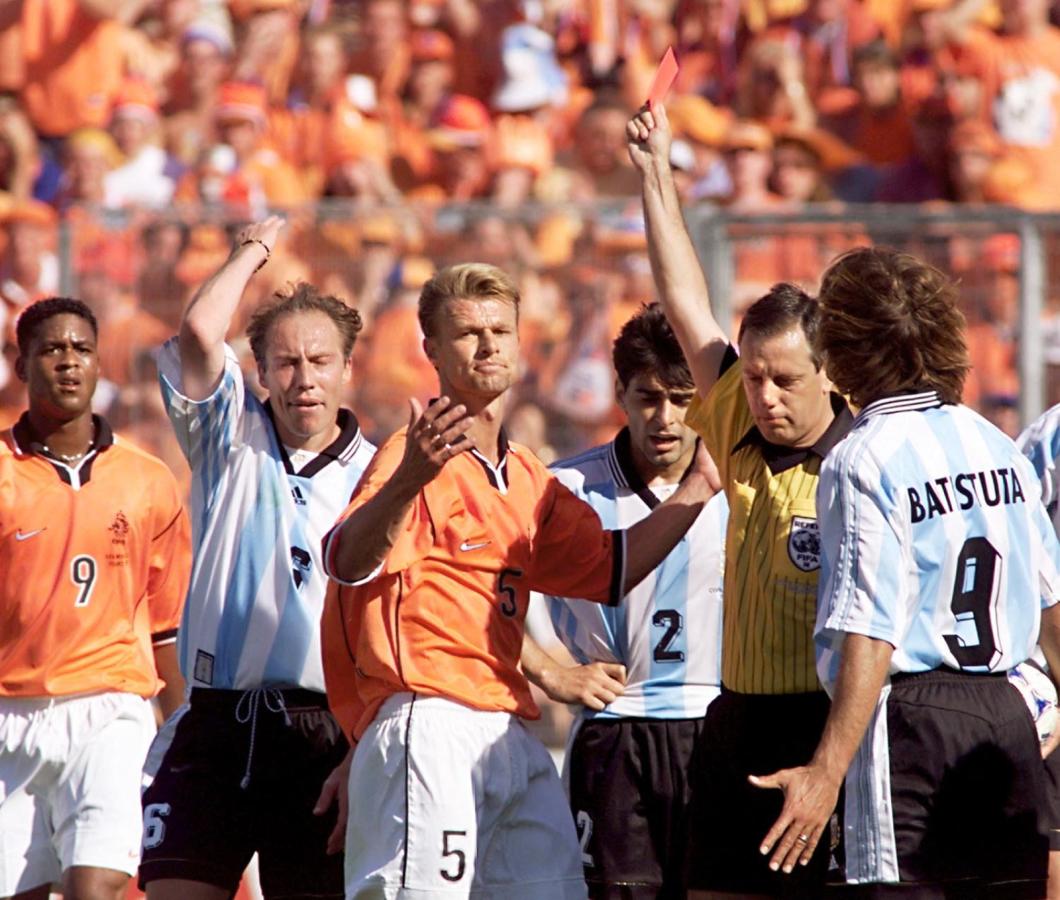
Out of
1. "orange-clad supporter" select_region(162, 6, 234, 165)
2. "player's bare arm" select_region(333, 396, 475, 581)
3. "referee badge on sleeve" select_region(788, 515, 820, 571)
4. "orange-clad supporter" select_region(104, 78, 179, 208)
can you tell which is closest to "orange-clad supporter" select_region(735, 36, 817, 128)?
"orange-clad supporter" select_region(162, 6, 234, 165)

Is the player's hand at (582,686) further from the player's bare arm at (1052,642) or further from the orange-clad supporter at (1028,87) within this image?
the orange-clad supporter at (1028,87)

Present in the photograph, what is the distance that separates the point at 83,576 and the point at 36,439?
0.51 metres

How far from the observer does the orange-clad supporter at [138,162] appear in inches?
464

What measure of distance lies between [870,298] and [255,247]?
2.11 m

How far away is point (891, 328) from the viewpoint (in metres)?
4.25

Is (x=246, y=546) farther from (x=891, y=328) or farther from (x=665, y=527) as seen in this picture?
(x=891, y=328)

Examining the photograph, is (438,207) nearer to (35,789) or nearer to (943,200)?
(943,200)

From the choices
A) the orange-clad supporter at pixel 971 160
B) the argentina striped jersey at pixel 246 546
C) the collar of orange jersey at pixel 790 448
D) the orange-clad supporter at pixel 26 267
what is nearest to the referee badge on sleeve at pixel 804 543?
the collar of orange jersey at pixel 790 448


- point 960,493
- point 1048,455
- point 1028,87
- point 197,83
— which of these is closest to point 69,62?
point 197,83

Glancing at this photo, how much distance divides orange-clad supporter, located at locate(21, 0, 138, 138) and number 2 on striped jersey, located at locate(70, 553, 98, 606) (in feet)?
22.4

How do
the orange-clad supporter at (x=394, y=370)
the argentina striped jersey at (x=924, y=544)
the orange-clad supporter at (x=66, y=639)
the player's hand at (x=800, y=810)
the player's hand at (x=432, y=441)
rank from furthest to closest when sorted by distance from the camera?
the orange-clad supporter at (x=394, y=370)
the orange-clad supporter at (x=66, y=639)
the player's hand at (x=432, y=441)
the argentina striped jersey at (x=924, y=544)
the player's hand at (x=800, y=810)

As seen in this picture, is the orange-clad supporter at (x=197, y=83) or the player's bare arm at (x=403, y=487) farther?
the orange-clad supporter at (x=197, y=83)

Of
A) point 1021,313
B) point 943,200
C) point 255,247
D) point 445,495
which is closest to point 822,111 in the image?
point 943,200

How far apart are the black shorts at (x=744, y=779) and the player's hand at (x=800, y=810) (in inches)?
23.4
